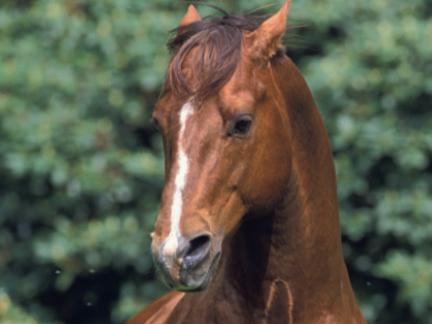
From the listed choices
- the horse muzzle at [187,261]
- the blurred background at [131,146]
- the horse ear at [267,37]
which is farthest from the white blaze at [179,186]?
the blurred background at [131,146]

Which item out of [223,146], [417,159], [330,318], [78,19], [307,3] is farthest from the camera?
[78,19]

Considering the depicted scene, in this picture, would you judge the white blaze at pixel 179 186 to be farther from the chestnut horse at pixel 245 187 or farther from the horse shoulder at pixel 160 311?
the horse shoulder at pixel 160 311

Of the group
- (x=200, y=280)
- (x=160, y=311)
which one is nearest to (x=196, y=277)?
(x=200, y=280)

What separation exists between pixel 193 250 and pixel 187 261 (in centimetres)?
4

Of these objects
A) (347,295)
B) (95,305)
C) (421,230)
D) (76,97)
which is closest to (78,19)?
(76,97)

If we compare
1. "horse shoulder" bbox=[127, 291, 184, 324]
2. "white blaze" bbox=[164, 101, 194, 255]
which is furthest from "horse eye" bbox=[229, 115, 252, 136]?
"horse shoulder" bbox=[127, 291, 184, 324]

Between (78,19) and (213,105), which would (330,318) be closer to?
(213,105)

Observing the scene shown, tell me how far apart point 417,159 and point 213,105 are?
3000mm

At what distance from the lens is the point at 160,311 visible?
4453 mm

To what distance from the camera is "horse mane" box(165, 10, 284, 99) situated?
11.4ft

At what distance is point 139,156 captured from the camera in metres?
6.77

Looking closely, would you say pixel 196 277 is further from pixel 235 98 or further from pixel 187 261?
pixel 235 98

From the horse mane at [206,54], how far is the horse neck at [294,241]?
0.55 ft

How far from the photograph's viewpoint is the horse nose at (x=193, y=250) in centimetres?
329
